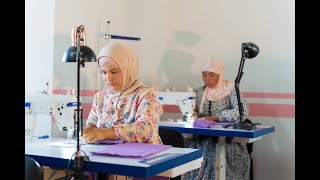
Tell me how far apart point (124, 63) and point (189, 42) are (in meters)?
2.53

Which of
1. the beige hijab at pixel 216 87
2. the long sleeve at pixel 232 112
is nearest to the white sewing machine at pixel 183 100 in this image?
the long sleeve at pixel 232 112

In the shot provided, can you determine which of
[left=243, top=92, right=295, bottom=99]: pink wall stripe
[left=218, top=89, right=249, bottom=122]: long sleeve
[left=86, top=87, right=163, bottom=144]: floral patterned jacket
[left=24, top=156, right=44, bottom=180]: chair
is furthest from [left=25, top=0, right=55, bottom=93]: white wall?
[left=243, top=92, right=295, bottom=99]: pink wall stripe

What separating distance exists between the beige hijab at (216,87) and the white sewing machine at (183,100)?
443 mm

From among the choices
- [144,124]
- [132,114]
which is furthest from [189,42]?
[144,124]

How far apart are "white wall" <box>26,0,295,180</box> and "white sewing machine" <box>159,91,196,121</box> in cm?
65

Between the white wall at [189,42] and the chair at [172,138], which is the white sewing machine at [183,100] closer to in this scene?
the white wall at [189,42]

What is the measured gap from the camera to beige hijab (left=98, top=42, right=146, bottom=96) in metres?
2.30

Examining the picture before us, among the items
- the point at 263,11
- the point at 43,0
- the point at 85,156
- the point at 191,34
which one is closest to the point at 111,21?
the point at 43,0

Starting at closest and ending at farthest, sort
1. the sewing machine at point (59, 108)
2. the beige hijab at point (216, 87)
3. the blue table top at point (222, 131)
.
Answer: the sewing machine at point (59, 108) < the blue table top at point (222, 131) < the beige hijab at point (216, 87)

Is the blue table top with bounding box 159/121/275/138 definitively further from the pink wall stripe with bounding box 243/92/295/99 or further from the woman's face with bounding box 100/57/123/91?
the woman's face with bounding box 100/57/123/91

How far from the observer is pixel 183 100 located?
11.3 feet

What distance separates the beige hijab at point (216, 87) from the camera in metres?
3.86
